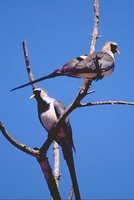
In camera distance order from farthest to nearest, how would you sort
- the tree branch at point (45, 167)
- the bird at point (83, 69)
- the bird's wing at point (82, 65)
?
the bird's wing at point (82, 65), the bird at point (83, 69), the tree branch at point (45, 167)

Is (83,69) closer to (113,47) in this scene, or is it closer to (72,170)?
(72,170)

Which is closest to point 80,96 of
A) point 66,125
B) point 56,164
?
point 56,164

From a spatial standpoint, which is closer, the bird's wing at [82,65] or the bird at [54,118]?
the bird's wing at [82,65]

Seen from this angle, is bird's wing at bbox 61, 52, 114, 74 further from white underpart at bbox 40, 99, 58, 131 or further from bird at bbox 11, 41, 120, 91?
white underpart at bbox 40, 99, 58, 131

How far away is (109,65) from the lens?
13.1ft

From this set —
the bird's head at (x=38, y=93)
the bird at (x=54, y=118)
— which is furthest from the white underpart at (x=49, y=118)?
the bird's head at (x=38, y=93)

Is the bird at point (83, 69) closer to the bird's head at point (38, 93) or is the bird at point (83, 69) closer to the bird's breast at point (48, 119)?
the bird's head at point (38, 93)

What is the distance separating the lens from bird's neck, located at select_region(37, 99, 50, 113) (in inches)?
181

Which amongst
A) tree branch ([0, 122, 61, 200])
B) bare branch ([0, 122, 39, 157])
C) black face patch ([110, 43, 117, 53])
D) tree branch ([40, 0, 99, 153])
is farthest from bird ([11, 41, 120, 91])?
black face patch ([110, 43, 117, 53])

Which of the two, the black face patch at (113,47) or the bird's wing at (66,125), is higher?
the black face patch at (113,47)

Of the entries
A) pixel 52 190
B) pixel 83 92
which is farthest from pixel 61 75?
pixel 52 190

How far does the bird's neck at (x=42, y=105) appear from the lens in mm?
4607

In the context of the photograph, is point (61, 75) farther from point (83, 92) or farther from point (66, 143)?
point (66, 143)

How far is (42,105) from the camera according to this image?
4645mm
